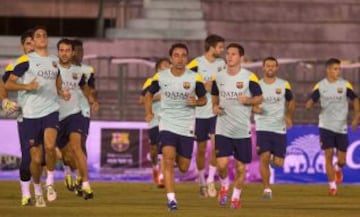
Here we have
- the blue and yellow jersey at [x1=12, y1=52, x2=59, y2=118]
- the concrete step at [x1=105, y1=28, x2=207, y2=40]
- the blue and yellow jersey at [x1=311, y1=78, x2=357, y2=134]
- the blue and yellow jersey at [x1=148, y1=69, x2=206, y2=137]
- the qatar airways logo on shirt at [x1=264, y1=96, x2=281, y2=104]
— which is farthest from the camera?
the concrete step at [x1=105, y1=28, x2=207, y2=40]

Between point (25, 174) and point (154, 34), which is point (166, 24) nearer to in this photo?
point (154, 34)

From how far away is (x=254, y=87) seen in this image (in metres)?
18.9

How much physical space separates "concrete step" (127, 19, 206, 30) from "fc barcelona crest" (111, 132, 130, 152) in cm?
715

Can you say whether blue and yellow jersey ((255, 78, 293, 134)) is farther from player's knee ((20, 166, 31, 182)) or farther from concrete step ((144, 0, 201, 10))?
concrete step ((144, 0, 201, 10))

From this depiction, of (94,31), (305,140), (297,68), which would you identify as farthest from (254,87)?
(94,31)

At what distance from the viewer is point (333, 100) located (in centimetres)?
2548

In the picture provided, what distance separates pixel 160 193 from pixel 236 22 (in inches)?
542

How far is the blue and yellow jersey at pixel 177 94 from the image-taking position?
1877cm

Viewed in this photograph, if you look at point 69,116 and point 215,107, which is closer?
point 215,107

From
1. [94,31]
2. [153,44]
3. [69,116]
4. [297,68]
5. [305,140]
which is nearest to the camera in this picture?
[69,116]

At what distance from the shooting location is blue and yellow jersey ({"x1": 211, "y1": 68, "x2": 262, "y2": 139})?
1897cm

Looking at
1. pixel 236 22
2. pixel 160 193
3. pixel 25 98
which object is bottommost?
pixel 160 193

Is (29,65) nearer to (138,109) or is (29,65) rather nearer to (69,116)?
(69,116)

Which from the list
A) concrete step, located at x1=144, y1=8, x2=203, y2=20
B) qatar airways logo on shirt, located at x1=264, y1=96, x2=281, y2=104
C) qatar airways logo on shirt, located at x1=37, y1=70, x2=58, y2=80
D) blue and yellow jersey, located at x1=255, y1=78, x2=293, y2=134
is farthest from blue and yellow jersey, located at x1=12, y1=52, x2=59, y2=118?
concrete step, located at x1=144, y1=8, x2=203, y2=20
